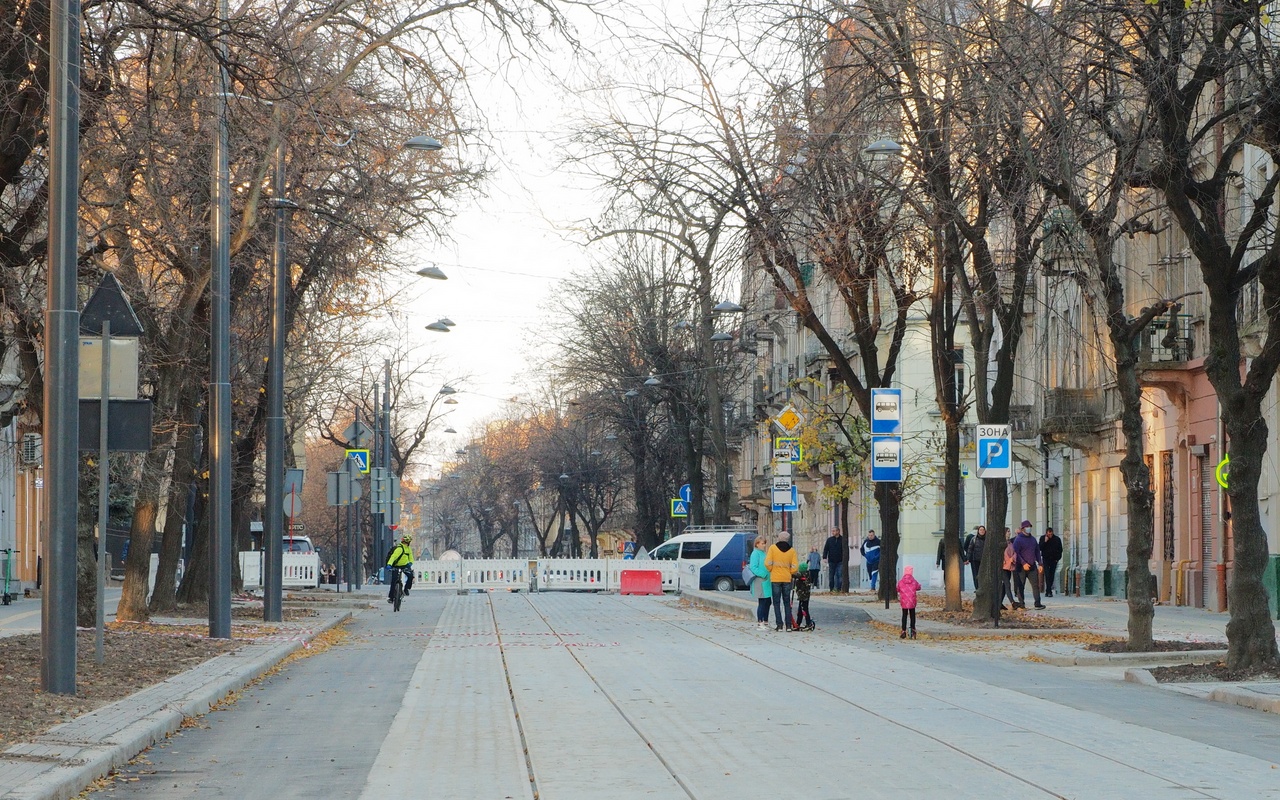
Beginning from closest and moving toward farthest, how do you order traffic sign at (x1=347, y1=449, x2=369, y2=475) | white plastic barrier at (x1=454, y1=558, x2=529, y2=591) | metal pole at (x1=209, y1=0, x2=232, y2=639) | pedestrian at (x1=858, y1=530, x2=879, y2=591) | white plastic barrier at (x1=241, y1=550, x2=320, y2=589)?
metal pole at (x1=209, y1=0, x2=232, y2=639), traffic sign at (x1=347, y1=449, x2=369, y2=475), pedestrian at (x1=858, y1=530, x2=879, y2=591), white plastic barrier at (x1=241, y1=550, x2=320, y2=589), white plastic barrier at (x1=454, y1=558, x2=529, y2=591)

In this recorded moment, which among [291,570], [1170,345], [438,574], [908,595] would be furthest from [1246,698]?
[438,574]

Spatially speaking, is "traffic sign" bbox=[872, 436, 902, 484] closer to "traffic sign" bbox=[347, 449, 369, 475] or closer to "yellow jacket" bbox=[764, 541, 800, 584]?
"yellow jacket" bbox=[764, 541, 800, 584]

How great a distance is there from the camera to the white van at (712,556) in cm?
5469

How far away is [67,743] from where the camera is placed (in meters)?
11.1

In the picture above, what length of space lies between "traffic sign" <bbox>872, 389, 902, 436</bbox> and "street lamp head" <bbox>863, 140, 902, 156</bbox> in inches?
242

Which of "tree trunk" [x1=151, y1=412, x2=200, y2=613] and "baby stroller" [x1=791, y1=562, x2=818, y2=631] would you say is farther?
"baby stroller" [x1=791, y1=562, x2=818, y2=631]

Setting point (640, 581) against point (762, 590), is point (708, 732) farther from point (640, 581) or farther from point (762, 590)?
point (640, 581)

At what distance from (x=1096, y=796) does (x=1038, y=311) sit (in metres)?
37.3

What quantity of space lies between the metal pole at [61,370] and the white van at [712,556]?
4091cm

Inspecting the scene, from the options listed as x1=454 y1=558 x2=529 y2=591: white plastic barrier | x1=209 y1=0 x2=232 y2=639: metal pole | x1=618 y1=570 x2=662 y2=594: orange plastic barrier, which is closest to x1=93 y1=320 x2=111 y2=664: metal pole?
x1=209 y1=0 x2=232 y2=639: metal pole

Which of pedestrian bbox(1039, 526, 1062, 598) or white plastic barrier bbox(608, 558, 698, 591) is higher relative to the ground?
pedestrian bbox(1039, 526, 1062, 598)

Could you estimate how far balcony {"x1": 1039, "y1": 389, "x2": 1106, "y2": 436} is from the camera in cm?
4194

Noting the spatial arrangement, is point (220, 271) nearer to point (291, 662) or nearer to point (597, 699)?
point (291, 662)

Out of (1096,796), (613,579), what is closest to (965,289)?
(1096,796)
